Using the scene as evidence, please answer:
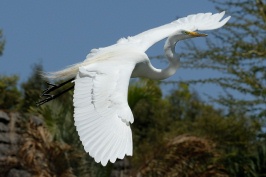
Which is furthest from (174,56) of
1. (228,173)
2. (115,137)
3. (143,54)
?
(228,173)

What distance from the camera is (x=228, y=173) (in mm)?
14719

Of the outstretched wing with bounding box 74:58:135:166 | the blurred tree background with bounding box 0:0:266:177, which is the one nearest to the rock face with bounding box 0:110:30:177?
the blurred tree background with bounding box 0:0:266:177

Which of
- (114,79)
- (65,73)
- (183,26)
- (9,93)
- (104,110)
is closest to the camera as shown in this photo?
(104,110)

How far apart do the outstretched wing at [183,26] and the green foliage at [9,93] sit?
1054cm

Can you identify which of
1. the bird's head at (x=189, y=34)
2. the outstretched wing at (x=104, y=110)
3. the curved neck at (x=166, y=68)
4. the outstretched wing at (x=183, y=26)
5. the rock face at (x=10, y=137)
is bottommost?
the outstretched wing at (x=104, y=110)

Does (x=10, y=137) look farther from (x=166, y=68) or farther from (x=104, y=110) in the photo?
(x=104, y=110)

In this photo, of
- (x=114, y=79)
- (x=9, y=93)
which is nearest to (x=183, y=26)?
(x=114, y=79)

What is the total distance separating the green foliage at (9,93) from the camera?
2194 centimetres

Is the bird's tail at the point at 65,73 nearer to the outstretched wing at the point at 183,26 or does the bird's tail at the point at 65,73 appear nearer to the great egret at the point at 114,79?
the great egret at the point at 114,79

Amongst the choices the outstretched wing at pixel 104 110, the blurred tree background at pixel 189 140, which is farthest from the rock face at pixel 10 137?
the outstretched wing at pixel 104 110

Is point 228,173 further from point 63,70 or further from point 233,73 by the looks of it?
point 63,70

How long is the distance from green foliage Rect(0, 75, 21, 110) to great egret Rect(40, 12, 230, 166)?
1086 centimetres

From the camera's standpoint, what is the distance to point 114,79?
8.48 meters

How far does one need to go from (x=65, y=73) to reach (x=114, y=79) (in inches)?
52.1
